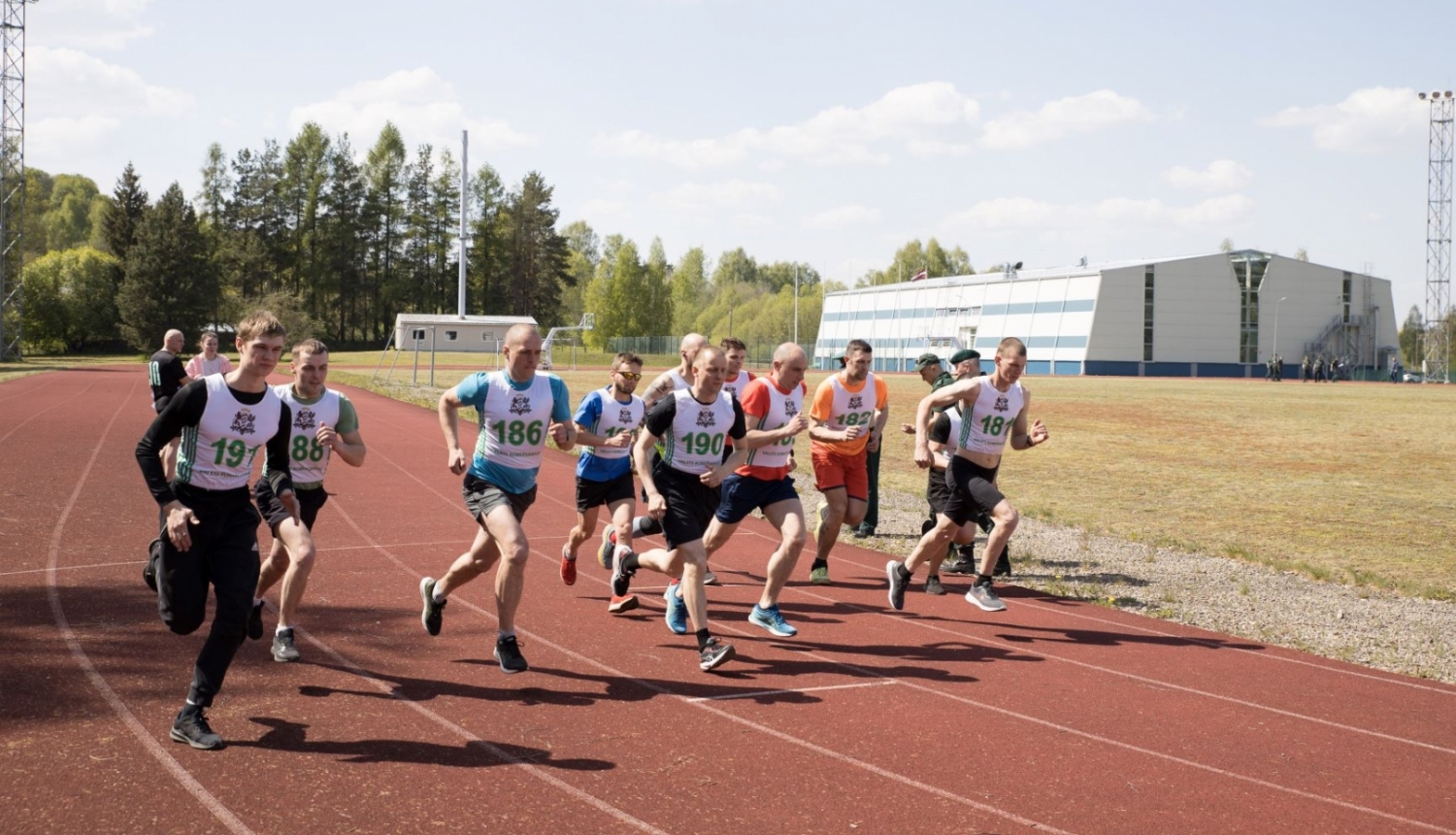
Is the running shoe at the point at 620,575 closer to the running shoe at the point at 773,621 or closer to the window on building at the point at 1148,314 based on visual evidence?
the running shoe at the point at 773,621

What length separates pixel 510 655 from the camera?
7.04 m

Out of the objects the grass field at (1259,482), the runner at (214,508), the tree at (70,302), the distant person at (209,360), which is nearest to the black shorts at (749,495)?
the runner at (214,508)

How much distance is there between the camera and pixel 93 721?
19.6 feet

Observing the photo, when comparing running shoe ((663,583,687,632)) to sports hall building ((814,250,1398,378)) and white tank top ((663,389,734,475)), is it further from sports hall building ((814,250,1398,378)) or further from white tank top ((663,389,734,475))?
sports hall building ((814,250,1398,378))

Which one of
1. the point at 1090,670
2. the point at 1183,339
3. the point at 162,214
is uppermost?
the point at 162,214

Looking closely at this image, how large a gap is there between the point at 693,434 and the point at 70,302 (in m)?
82.0

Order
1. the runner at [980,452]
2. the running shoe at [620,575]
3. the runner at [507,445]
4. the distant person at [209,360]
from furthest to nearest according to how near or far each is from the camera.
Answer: the distant person at [209,360]
the runner at [980,452]
the running shoe at [620,575]
the runner at [507,445]

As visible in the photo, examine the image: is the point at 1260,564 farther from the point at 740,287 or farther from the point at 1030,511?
the point at 740,287

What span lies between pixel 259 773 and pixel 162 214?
81.4 m

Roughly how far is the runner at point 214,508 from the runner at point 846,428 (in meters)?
5.10

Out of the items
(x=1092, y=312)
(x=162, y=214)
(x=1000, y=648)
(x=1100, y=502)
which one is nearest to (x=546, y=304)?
(x=162, y=214)

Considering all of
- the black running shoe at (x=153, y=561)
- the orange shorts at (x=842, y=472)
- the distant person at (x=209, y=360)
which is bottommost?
the black running shoe at (x=153, y=561)

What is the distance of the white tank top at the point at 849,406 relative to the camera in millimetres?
9977

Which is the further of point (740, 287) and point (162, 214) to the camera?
point (740, 287)
